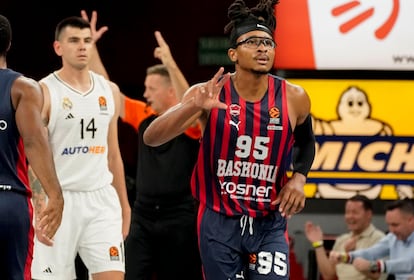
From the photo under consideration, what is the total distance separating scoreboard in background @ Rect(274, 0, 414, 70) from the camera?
9.05 m

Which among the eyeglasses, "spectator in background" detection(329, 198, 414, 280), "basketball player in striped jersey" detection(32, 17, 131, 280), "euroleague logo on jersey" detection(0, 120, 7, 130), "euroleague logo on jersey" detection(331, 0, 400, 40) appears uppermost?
"euroleague logo on jersey" detection(331, 0, 400, 40)

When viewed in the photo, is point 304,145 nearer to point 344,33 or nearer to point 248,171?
point 248,171

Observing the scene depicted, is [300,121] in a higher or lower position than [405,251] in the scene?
higher

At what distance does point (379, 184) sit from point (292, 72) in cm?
116

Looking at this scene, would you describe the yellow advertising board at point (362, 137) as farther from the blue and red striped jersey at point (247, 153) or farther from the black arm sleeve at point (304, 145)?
the blue and red striped jersey at point (247, 153)

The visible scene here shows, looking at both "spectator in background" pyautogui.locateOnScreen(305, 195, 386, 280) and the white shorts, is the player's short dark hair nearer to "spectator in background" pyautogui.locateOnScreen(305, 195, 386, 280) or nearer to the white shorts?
the white shorts

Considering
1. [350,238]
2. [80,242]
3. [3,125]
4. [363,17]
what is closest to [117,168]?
[80,242]

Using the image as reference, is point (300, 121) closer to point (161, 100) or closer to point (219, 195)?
point (219, 195)

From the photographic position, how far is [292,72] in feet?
30.0

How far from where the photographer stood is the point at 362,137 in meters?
9.22

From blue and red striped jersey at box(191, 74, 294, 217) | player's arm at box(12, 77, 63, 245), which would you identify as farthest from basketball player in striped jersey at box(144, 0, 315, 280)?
player's arm at box(12, 77, 63, 245)

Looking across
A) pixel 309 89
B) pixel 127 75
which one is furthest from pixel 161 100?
pixel 127 75

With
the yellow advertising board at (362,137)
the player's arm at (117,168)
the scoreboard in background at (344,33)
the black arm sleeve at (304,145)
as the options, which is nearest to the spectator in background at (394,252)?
the yellow advertising board at (362,137)

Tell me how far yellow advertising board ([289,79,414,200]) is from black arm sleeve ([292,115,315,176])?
2.89m
